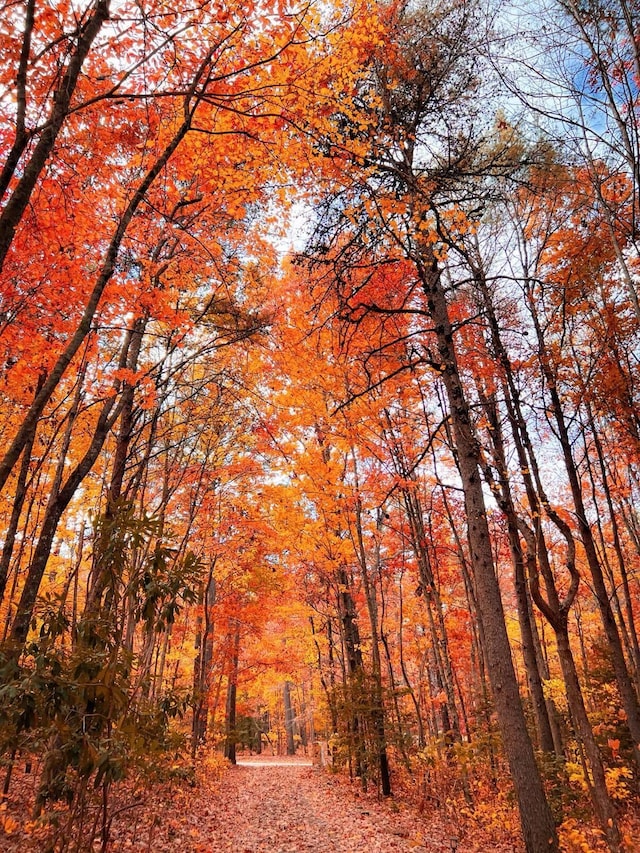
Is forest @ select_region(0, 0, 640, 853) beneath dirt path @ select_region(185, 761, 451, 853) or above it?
above

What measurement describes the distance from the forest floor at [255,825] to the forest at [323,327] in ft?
0.45

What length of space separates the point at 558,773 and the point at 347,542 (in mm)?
5780

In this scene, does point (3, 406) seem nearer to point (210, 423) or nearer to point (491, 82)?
point (210, 423)

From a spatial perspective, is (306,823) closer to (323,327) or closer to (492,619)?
(492,619)

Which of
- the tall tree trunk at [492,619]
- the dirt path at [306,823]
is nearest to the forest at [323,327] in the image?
the tall tree trunk at [492,619]

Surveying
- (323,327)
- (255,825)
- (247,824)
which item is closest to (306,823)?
(255,825)

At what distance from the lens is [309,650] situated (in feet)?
55.2

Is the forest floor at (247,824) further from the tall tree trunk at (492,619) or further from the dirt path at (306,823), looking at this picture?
the tall tree trunk at (492,619)

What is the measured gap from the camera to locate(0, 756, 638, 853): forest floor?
4891 mm

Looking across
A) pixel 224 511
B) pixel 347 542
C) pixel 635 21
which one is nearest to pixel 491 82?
pixel 635 21

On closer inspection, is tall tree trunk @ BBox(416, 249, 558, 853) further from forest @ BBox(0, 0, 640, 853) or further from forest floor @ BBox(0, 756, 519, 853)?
forest floor @ BBox(0, 756, 519, 853)

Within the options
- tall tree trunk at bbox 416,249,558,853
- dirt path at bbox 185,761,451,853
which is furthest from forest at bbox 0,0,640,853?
dirt path at bbox 185,761,451,853

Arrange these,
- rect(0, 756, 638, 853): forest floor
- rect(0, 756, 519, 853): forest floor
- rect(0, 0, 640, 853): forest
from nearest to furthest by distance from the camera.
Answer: rect(0, 0, 640, 853): forest
rect(0, 756, 638, 853): forest floor
rect(0, 756, 519, 853): forest floor

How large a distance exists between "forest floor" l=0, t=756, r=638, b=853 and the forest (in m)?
0.14
